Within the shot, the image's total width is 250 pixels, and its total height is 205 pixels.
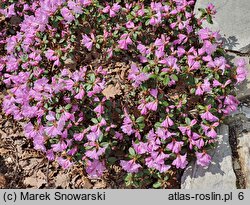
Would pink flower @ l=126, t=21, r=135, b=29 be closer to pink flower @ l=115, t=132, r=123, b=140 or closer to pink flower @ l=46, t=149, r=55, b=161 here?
pink flower @ l=115, t=132, r=123, b=140

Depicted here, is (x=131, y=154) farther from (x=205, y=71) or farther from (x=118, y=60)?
(x=118, y=60)

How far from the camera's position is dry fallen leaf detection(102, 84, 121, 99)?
3969mm

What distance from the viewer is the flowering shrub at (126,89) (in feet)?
10.7

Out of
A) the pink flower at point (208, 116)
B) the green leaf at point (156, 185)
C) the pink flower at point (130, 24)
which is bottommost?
the green leaf at point (156, 185)

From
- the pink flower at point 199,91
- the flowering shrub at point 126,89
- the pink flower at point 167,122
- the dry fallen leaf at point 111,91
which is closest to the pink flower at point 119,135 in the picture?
the flowering shrub at point 126,89

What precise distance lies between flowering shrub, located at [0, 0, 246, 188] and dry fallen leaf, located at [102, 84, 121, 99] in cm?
1

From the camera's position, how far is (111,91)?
13.2 feet

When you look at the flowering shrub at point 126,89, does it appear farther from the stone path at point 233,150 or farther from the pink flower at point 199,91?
the stone path at point 233,150

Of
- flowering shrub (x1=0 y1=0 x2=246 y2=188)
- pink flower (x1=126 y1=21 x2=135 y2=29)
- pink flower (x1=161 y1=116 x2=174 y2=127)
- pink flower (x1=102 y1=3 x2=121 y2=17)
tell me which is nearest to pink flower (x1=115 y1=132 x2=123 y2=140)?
flowering shrub (x1=0 y1=0 x2=246 y2=188)

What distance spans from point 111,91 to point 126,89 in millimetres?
158

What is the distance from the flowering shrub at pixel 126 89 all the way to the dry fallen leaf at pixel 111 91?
11 millimetres

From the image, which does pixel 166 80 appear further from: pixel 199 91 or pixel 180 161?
pixel 180 161

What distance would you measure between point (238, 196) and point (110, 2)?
233 cm

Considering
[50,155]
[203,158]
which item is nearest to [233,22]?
[203,158]
